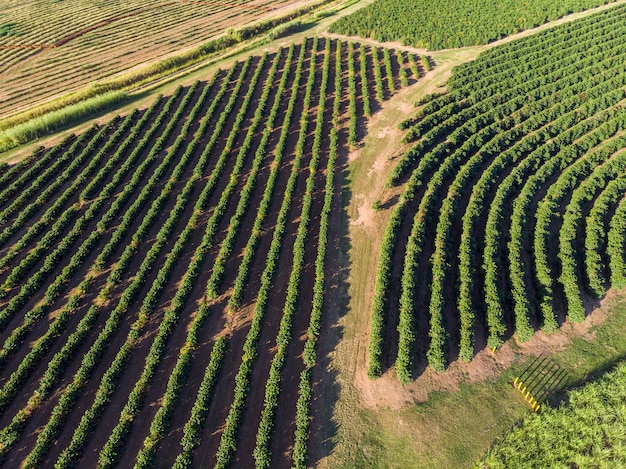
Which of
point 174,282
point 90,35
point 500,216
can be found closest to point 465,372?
point 500,216

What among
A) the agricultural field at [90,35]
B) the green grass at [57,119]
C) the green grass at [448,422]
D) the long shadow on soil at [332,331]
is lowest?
the green grass at [448,422]

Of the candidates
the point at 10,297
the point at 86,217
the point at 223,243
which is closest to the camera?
the point at 10,297

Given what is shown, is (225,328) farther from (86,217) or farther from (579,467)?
(579,467)

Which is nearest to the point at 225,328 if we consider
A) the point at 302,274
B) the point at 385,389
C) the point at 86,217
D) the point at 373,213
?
the point at 302,274

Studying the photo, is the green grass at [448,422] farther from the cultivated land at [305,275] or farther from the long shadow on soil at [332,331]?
the long shadow on soil at [332,331]

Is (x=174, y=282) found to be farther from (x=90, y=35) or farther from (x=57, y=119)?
(x=90, y=35)

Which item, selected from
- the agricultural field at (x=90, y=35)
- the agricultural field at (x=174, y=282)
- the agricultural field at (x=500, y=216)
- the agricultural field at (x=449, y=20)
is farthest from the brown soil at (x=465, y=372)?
the agricultural field at (x=90, y=35)

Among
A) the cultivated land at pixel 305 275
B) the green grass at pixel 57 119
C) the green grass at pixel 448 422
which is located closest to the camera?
the green grass at pixel 448 422
